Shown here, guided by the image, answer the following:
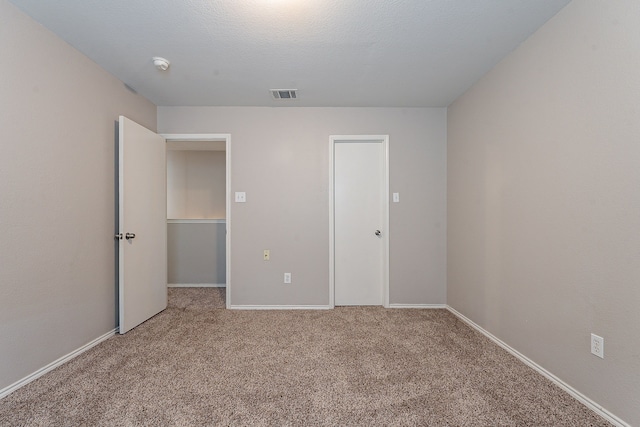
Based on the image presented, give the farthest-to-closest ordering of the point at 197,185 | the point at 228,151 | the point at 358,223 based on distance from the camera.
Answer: the point at 197,185
the point at 358,223
the point at 228,151

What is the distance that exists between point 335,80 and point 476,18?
46.5 inches

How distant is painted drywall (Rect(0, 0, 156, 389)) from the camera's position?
1676mm

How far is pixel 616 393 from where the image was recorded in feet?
4.65

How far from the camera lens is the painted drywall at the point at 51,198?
1.68 meters

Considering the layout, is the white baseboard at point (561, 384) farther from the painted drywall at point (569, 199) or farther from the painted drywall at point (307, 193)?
the painted drywall at point (307, 193)

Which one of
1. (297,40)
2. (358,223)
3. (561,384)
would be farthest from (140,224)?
(561,384)

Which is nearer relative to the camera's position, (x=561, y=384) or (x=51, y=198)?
(x=561, y=384)

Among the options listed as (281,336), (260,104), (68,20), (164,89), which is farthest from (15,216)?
(260,104)

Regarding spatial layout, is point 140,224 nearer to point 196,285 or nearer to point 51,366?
point 51,366

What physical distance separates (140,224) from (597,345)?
11.6 feet

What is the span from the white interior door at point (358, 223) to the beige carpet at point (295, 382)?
0.69 metres

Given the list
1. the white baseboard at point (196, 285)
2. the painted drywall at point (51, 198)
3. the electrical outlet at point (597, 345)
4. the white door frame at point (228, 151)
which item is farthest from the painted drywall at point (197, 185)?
the electrical outlet at point (597, 345)

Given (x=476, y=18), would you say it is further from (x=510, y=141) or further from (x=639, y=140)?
(x=639, y=140)

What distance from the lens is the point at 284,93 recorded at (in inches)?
112
